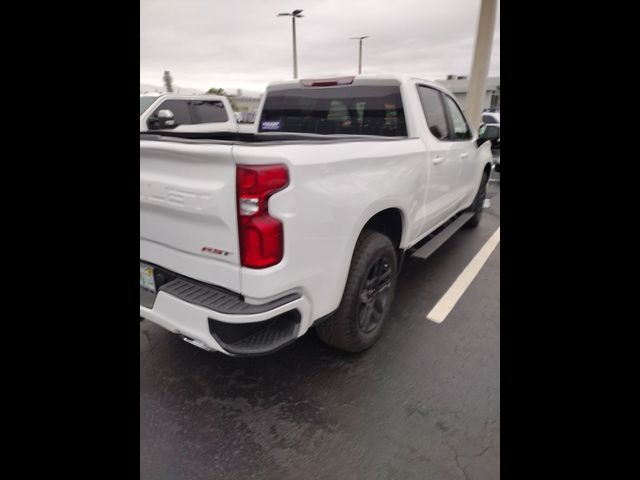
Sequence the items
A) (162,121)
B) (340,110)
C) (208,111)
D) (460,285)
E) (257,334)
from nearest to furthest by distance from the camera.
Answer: (257,334) → (340,110) → (460,285) → (162,121) → (208,111)

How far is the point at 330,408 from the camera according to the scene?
7.07 ft

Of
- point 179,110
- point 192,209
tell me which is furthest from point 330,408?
point 179,110

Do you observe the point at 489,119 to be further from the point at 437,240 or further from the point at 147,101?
the point at 437,240

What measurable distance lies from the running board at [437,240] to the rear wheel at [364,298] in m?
0.51

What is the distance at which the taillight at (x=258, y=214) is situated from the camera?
1.61m

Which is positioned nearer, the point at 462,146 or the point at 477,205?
the point at 462,146

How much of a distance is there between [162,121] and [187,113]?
99 centimetres

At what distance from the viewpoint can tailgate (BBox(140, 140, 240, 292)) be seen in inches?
65.6

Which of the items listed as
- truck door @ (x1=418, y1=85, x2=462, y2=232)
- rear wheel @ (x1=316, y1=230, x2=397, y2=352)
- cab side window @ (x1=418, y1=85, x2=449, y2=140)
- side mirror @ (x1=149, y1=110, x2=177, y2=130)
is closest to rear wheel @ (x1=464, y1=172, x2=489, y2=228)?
truck door @ (x1=418, y1=85, x2=462, y2=232)

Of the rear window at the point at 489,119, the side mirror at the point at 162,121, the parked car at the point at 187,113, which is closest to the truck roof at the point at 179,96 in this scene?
the parked car at the point at 187,113

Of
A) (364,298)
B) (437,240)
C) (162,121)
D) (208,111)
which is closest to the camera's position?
(364,298)
